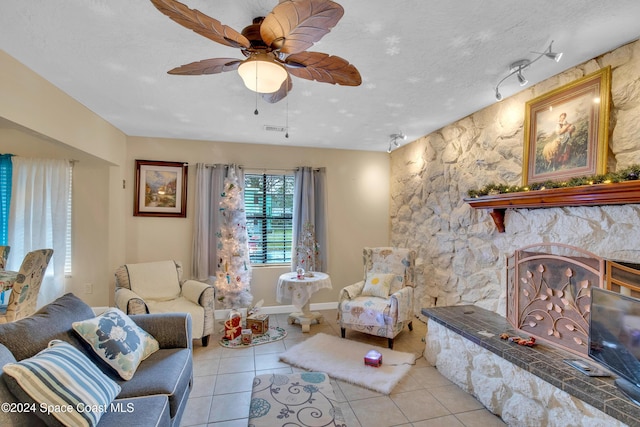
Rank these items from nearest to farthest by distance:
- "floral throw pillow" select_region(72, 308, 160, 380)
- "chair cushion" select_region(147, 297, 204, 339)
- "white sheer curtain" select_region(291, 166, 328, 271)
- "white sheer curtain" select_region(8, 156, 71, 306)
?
"floral throw pillow" select_region(72, 308, 160, 380), "chair cushion" select_region(147, 297, 204, 339), "white sheer curtain" select_region(8, 156, 71, 306), "white sheer curtain" select_region(291, 166, 328, 271)

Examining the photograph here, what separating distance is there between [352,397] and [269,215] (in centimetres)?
286

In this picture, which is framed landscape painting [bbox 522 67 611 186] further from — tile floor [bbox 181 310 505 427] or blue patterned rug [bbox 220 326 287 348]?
blue patterned rug [bbox 220 326 287 348]

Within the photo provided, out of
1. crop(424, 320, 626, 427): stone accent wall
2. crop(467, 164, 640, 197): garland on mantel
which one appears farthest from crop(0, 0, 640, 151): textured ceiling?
crop(424, 320, 626, 427): stone accent wall

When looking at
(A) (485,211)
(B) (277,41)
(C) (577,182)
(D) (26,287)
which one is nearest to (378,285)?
(A) (485,211)

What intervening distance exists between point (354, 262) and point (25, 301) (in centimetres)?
390

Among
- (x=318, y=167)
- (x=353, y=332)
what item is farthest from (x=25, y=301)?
(x=318, y=167)

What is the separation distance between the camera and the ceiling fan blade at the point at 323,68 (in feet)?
5.01

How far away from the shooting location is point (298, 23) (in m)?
1.26

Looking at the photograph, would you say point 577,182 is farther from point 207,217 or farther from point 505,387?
point 207,217

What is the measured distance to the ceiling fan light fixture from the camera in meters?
1.50

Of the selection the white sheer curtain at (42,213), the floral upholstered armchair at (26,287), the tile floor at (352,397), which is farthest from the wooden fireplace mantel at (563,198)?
the white sheer curtain at (42,213)

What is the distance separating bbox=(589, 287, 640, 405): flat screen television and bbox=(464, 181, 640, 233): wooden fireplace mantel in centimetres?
55

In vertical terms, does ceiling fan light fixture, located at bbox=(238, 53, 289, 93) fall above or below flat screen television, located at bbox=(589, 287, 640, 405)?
above

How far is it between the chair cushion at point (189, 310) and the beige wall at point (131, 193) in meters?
1.08
